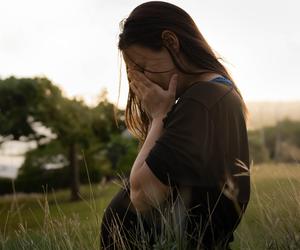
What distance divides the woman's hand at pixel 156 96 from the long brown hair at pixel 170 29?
11 centimetres

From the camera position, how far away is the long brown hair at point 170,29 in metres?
2.39

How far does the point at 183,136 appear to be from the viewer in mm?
2170

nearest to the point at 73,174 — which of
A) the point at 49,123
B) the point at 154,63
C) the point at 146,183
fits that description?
the point at 49,123

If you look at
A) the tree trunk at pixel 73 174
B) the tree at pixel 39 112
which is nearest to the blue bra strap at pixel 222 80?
the tree at pixel 39 112

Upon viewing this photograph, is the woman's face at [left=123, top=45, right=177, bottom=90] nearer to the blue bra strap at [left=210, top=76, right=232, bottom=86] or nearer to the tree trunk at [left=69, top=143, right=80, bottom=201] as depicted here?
the blue bra strap at [left=210, top=76, right=232, bottom=86]

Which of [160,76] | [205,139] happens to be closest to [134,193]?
[205,139]

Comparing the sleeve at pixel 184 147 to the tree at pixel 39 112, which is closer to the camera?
the sleeve at pixel 184 147

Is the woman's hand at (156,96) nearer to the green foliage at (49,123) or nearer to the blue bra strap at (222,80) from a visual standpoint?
the blue bra strap at (222,80)

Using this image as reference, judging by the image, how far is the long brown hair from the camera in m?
2.39

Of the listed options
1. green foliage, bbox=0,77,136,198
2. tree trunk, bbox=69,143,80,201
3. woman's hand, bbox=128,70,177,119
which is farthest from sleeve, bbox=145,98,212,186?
tree trunk, bbox=69,143,80,201

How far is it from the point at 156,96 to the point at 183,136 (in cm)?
28

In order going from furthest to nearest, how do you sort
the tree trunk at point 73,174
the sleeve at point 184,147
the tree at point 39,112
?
the tree trunk at point 73,174, the tree at point 39,112, the sleeve at point 184,147

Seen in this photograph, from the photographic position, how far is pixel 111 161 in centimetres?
1917

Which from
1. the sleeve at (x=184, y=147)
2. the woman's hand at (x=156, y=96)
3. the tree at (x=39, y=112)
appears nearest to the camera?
the sleeve at (x=184, y=147)
